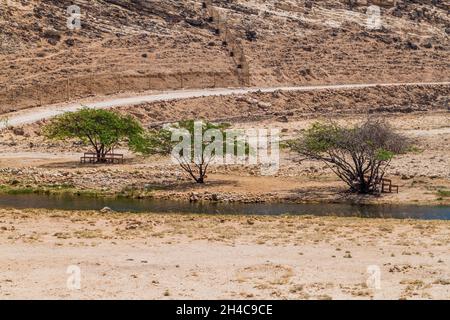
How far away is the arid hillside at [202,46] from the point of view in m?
64.5

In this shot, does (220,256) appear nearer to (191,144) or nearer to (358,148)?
(358,148)

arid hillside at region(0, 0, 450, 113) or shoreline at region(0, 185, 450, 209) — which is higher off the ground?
arid hillside at region(0, 0, 450, 113)

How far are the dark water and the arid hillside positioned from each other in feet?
85.8

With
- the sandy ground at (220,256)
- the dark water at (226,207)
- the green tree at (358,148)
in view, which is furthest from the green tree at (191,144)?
Result: the sandy ground at (220,256)

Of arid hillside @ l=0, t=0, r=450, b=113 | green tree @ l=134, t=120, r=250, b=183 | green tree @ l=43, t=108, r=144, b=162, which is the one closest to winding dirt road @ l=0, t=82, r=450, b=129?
arid hillside @ l=0, t=0, r=450, b=113

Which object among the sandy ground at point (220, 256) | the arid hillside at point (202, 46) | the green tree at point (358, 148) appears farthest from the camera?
the arid hillside at point (202, 46)

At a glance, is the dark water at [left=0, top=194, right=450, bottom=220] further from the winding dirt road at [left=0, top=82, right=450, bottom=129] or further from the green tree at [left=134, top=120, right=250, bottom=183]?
the winding dirt road at [left=0, top=82, right=450, bottom=129]

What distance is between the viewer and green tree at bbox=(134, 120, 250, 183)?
39.4 meters

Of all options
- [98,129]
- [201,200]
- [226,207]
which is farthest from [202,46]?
[226,207]

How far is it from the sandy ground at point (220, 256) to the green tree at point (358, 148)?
7.22m

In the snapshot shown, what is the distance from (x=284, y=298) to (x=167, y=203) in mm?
18412

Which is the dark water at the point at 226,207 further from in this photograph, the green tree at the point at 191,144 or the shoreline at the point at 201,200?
the green tree at the point at 191,144

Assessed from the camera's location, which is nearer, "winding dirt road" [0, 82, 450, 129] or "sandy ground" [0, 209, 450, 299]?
"sandy ground" [0, 209, 450, 299]
